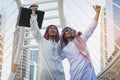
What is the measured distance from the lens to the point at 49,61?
9.27ft

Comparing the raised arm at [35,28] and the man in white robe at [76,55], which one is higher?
the raised arm at [35,28]

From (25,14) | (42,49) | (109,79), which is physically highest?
(25,14)

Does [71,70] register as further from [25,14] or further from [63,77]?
[25,14]

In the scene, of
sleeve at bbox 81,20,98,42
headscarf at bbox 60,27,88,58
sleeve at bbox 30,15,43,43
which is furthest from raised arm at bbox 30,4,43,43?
sleeve at bbox 81,20,98,42

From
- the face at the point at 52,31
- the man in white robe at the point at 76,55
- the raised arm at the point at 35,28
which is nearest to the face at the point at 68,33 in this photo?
the man in white robe at the point at 76,55

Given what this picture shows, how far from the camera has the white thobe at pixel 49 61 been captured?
280 cm

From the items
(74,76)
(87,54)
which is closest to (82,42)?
(87,54)

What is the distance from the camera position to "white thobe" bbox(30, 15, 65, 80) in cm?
280

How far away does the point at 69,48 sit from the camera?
9.27 feet

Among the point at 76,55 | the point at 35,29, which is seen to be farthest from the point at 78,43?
the point at 35,29

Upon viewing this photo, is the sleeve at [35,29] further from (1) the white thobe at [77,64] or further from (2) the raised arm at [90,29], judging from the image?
(2) the raised arm at [90,29]

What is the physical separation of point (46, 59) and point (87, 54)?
0.32 meters

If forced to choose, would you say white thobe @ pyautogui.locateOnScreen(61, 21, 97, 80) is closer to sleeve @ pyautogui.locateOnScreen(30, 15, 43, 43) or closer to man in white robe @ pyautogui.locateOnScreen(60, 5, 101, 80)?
man in white robe @ pyautogui.locateOnScreen(60, 5, 101, 80)

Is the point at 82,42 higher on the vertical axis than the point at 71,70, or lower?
higher
